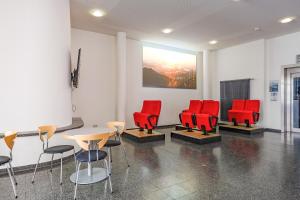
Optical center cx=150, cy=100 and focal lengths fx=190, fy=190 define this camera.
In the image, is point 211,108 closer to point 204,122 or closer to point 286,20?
point 204,122

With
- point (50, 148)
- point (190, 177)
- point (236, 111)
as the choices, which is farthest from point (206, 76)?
point (50, 148)

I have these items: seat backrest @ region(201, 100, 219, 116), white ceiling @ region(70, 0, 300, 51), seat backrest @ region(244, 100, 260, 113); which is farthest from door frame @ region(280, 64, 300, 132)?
seat backrest @ region(201, 100, 219, 116)

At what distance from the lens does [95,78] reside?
623 centimetres

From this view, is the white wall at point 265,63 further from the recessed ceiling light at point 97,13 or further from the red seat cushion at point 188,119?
the recessed ceiling light at point 97,13

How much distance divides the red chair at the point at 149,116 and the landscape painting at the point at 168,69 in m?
1.38

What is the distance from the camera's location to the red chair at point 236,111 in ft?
22.8

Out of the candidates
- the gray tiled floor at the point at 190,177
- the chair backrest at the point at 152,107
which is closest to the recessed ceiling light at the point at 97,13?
the chair backrest at the point at 152,107

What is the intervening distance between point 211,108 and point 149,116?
1997 mm

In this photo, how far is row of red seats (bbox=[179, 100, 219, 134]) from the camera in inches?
207

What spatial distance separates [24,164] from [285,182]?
4057 mm

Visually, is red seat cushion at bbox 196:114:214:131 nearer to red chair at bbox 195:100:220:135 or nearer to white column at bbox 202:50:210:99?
red chair at bbox 195:100:220:135

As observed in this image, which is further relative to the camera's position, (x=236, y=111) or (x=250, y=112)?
(x=236, y=111)

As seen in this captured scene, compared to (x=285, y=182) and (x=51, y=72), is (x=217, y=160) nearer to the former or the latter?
(x=285, y=182)

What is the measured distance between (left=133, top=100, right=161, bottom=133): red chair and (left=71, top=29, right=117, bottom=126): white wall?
1174mm
